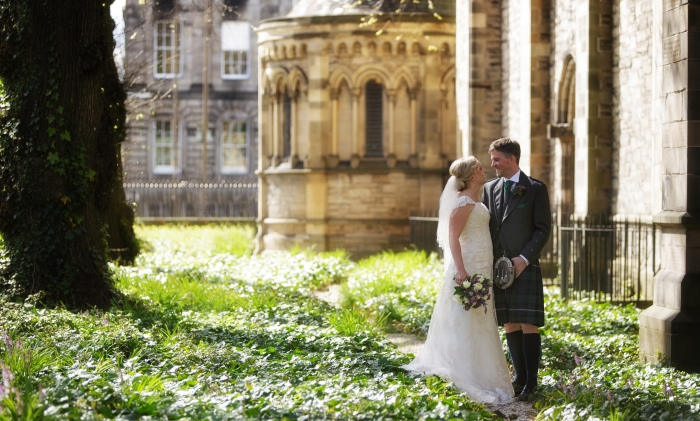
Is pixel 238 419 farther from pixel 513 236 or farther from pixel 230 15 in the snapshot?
pixel 230 15

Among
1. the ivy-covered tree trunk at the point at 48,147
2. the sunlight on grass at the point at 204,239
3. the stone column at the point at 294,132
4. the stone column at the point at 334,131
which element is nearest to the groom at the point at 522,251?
the ivy-covered tree trunk at the point at 48,147

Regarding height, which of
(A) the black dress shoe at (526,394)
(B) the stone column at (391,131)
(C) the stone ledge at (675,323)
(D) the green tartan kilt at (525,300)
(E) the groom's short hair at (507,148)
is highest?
(B) the stone column at (391,131)

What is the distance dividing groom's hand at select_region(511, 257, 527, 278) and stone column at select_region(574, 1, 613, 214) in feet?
25.5

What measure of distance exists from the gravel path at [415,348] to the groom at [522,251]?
0.22m

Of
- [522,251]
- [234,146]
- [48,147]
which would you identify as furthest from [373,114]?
[234,146]

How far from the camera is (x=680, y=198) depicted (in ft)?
30.4

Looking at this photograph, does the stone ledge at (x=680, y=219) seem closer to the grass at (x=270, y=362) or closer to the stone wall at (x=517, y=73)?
the grass at (x=270, y=362)

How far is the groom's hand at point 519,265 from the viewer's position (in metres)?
7.71

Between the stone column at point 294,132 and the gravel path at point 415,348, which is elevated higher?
the stone column at point 294,132

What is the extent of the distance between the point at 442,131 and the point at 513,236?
16.9 m

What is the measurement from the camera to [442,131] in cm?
2461

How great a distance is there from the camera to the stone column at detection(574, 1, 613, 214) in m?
15.2

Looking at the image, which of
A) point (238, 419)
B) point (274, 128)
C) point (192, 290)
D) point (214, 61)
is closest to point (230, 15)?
point (214, 61)

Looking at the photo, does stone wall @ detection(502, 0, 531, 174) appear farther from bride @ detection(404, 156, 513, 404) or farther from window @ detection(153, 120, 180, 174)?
window @ detection(153, 120, 180, 174)
